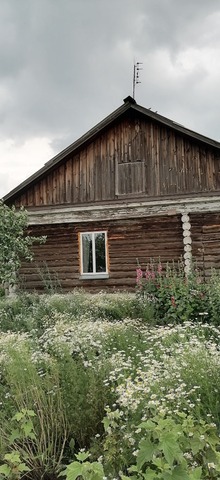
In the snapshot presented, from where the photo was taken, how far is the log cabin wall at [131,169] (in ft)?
39.5

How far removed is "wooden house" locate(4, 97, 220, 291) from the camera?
12.1 m

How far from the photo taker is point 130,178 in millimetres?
12578

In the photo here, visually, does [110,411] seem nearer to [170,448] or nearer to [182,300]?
[170,448]

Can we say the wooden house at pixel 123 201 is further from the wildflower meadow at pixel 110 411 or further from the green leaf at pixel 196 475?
the green leaf at pixel 196 475

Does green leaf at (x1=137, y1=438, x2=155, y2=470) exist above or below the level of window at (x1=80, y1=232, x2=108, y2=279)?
below

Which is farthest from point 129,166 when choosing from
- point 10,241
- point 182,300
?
point 182,300

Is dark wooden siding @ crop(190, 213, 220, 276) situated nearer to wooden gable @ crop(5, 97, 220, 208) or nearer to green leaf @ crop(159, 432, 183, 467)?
wooden gable @ crop(5, 97, 220, 208)

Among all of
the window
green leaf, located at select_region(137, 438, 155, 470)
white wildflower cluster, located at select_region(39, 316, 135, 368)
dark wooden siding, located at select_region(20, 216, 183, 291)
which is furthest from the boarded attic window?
green leaf, located at select_region(137, 438, 155, 470)

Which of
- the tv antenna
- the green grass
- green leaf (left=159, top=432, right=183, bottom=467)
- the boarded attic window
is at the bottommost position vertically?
the green grass

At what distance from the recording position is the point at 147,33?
10.6m

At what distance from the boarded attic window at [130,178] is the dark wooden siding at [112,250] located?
39.4 inches

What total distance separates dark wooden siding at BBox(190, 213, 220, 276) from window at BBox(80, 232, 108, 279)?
2882 millimetres

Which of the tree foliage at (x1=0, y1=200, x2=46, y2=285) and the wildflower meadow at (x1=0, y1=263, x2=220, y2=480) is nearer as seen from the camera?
the wildflower meadow at (x1=0, y1=263, x2=220, y2=480)

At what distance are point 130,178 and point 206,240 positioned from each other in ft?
9.79
